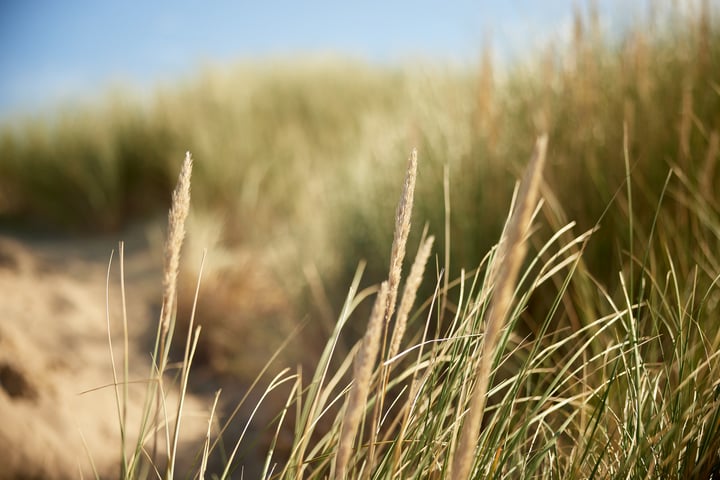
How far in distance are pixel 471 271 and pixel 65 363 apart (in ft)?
6.22

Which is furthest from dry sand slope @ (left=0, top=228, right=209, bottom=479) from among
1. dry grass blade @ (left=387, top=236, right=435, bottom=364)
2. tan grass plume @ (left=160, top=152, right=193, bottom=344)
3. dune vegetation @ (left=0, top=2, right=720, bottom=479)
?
dry grass blade @ (left=387, top=236, right=435, bottom=364)

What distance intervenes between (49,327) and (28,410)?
1.14 m

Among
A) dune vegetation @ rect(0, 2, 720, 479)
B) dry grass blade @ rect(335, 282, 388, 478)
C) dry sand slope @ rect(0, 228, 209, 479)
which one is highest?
dry grass blade @ rect(335, 282, 388, 478)

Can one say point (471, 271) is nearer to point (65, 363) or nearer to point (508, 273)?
point (508, 273)

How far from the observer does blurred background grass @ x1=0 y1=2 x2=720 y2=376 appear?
1835 millimetres

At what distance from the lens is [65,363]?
2689 mm

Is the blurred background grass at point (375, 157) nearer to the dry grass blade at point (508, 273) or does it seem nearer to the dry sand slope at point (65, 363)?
the dry grass blade at point (508, 273)

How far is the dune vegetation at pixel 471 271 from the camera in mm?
882

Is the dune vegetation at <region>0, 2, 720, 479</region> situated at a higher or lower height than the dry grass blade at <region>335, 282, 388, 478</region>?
lower

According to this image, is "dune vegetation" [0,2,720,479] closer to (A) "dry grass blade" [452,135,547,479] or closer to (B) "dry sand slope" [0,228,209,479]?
(A) "dry grass blade" [452,135,547,479]

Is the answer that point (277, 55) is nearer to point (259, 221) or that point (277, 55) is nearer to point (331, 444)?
point (259, 221)

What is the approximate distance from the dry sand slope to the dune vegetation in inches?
7.1

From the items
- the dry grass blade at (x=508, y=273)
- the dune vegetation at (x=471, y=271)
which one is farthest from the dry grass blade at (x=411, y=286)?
the dry grass blade at (x=508, y=273)

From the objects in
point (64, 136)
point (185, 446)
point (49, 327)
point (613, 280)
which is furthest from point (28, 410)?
point (64, 136)
